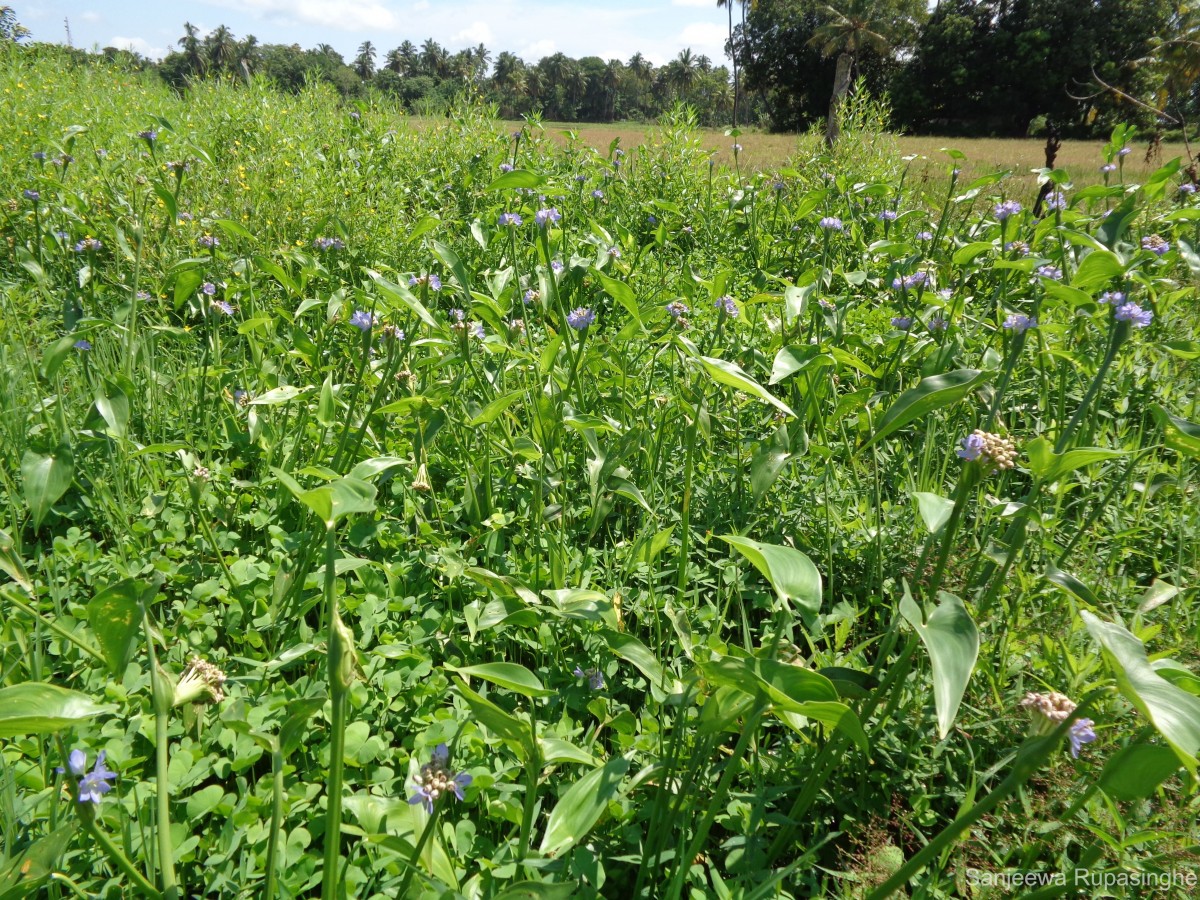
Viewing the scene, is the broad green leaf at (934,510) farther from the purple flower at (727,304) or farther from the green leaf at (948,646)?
the purple flower at (727,304)

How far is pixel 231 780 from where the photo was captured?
45.0 inches

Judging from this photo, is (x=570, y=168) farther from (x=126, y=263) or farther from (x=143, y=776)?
(x=143, y=776)

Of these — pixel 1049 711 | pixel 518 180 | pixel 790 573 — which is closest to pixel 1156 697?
pixel 1049 711

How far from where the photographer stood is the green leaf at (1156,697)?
1.85 feet

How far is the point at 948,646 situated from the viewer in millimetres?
721

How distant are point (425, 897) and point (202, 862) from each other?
354 mm

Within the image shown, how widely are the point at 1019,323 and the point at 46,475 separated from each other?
1814 millimetres

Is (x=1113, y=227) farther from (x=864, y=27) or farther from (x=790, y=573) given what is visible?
(x=864, y=27)

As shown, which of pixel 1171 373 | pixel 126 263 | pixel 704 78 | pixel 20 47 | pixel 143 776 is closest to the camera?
pixel 143 776

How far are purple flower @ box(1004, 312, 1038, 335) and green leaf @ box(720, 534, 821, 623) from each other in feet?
2.08

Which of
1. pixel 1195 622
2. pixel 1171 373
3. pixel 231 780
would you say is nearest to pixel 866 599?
pixel 1195 622

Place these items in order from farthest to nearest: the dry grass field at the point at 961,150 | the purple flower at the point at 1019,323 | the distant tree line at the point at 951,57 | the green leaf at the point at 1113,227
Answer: the distant tree line at the point at 951,57, the dry grass field at the point at 961,150, the green leaf at the point at 1113,227, the purple flower at the point at 1019,323

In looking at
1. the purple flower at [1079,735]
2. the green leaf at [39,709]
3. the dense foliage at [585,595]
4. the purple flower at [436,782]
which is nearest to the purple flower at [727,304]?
the dense foliage at [585,595]

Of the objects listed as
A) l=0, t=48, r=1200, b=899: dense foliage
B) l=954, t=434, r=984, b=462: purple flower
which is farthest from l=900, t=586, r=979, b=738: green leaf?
l=954, t=434, r=984, b=462: purple flower
